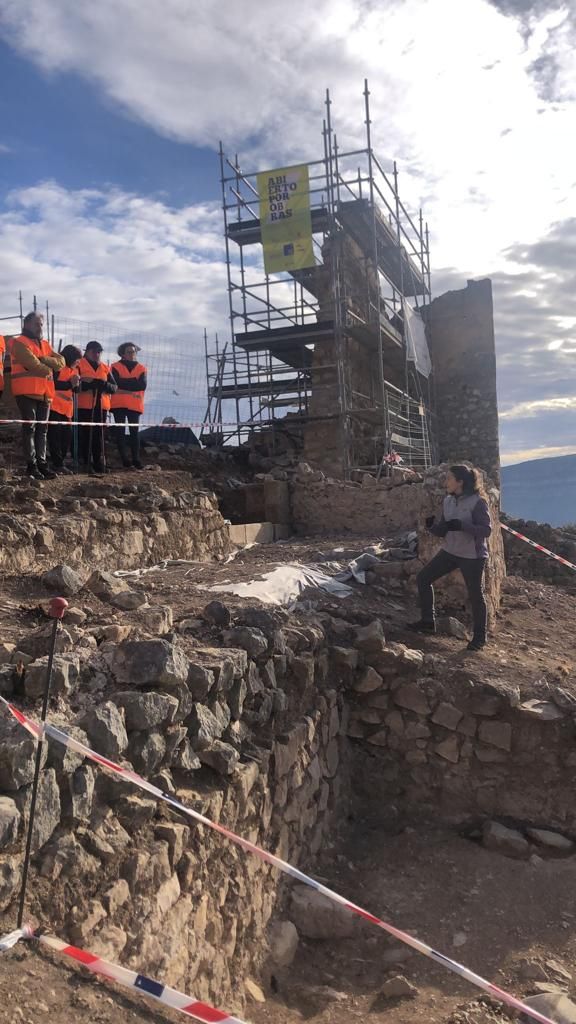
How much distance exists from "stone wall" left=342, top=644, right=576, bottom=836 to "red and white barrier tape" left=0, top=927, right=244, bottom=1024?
3.04 metres

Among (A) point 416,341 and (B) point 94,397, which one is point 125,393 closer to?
(B) point 94,397

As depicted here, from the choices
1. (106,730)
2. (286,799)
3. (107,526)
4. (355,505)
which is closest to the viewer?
(106,730)

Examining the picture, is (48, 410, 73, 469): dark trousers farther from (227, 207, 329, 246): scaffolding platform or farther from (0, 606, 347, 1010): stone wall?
(227, 207, 329, 246): scaffolding platform

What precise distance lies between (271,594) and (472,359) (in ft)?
47.1

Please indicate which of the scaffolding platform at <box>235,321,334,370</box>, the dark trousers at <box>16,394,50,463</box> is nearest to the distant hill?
the scaffolding platform at <box>235,321,334,370</box>

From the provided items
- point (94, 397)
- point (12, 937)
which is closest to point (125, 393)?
point (94, 397)

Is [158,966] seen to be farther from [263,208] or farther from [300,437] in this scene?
[263,208]

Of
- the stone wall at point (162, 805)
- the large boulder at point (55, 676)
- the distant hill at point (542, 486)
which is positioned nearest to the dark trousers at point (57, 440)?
the stone wall at point (162, 805)

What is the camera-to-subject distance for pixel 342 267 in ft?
48.8

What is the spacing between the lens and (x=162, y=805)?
2.81 metres

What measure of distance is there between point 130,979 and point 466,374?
17.8 meters

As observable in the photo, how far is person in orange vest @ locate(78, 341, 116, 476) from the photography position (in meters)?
8.04

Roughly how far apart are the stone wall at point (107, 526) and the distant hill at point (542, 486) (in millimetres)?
48072

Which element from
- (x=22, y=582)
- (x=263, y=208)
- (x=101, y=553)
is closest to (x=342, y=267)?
(x=263, y=208)
